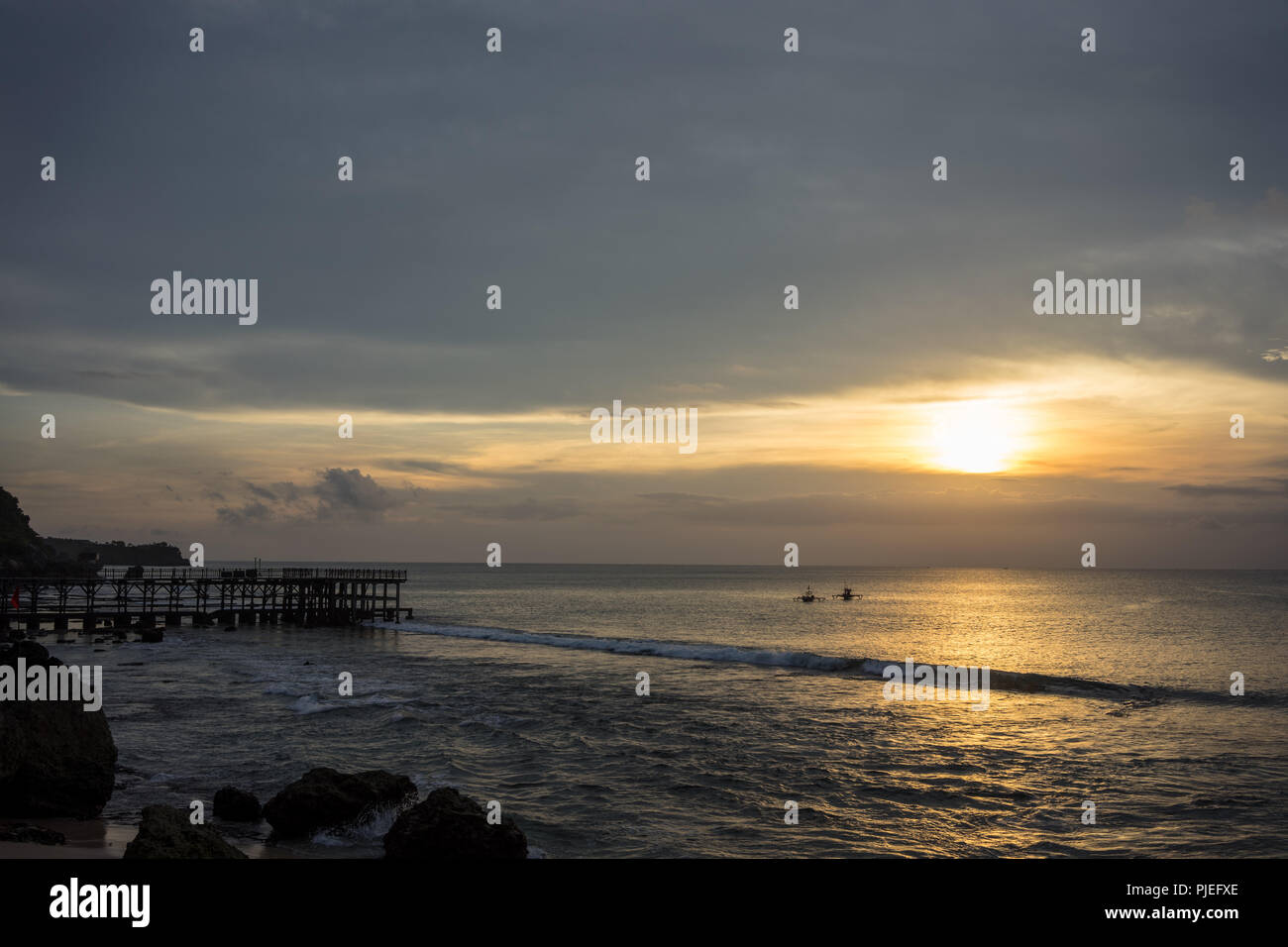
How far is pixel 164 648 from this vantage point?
182ft

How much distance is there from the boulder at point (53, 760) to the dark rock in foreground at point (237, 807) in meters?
2.45

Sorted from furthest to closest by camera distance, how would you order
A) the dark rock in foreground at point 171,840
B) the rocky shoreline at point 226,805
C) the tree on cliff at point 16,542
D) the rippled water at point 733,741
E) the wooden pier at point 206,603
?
the tree on cliff at point 16,542, the wooden pier at point 206,603, the rippled water at point 733,741, the rocky shoreline at point 226,805, the dark rock in foreground at point 171,840

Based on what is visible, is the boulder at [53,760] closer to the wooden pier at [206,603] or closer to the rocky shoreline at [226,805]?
the rocky shoreline at [226,805]

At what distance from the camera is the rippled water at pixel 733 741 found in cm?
1938

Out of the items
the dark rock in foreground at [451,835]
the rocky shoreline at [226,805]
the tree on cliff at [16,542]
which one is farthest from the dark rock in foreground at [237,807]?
the tree on cliff at [16,542]

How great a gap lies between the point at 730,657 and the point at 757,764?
104ft

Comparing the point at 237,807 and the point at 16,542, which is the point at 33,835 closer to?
the point at 237,807

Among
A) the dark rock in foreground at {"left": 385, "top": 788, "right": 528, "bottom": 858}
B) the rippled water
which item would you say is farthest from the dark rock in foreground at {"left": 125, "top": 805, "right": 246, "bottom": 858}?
the rippled water

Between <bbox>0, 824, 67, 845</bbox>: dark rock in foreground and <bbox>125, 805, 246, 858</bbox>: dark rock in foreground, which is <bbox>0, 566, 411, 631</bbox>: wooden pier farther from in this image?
<bbox>125, 805, 246, 858</bbox>: dark rock in foreground

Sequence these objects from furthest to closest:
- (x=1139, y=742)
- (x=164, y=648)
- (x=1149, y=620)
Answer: (x=1149, y=620), (x=164, y=648), (x=1139, y=742)
